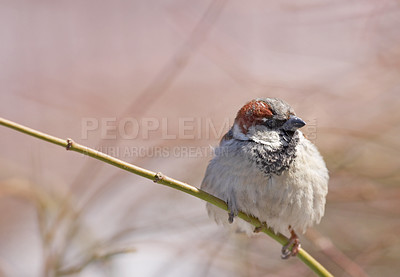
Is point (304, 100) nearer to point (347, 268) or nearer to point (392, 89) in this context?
point (392, 89)

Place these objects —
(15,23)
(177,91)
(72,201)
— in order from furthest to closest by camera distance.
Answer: (15,23)
(177,91)
(72,201)

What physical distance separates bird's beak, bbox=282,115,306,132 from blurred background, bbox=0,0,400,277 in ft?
1.83

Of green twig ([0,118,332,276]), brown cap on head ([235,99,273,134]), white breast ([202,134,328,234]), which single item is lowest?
green twig ([0,118,332,276])

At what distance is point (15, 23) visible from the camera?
4.38 meters

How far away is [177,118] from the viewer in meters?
3.43

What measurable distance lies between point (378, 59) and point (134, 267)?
174 cm

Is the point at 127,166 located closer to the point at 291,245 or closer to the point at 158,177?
the point at 158,177

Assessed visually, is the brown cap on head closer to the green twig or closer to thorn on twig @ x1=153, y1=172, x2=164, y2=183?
the green twig

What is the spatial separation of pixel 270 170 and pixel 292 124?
186 mm

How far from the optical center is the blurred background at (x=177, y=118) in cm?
243

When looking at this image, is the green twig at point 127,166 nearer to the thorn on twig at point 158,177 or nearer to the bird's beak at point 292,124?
the thorn on twig at point 158,177

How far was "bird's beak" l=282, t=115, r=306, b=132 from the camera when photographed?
6.22 feet

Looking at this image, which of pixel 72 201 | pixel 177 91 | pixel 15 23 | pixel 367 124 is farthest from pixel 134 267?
pixel 15 23

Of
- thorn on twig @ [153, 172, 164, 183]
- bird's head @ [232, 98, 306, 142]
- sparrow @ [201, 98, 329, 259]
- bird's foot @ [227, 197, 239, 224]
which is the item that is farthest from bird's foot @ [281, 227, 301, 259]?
thorn on twig @ [153, 172, 164, 183]
